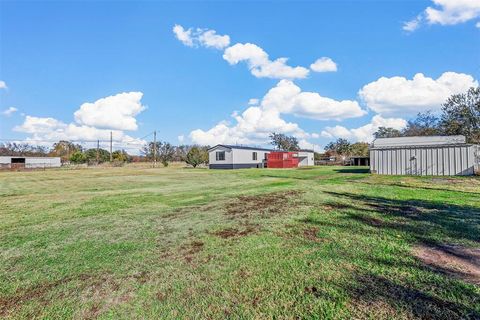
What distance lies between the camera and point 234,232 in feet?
14.6

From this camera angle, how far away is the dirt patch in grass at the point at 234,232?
4281 mm

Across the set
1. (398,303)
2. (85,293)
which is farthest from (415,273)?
(85,293)

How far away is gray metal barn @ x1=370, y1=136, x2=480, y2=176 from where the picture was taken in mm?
16656

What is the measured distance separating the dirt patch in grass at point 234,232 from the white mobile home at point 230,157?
30.8 meters

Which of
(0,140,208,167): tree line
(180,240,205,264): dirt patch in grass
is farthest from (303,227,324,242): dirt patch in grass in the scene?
(0,140,208,167): tree line

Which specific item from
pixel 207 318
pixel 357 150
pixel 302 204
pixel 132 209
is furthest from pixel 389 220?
pixel 357 150

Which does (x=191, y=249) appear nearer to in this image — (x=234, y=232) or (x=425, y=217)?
(x=234, y=232)

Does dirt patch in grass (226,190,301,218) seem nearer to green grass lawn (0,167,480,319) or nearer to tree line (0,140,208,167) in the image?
green grass lawn (0,167,480,319)

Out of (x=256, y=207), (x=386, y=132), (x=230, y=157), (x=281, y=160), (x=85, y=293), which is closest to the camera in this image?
(x=85, y=293)

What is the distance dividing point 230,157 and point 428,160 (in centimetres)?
2308

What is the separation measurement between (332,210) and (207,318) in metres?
4.65

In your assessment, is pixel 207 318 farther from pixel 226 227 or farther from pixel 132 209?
pixel 132 209

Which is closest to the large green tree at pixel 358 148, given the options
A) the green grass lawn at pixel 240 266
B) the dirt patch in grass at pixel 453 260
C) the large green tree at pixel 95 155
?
the green grass lawn at pixel 240 266

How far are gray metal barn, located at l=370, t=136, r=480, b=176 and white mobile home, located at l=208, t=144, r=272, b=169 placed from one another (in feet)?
64.8
